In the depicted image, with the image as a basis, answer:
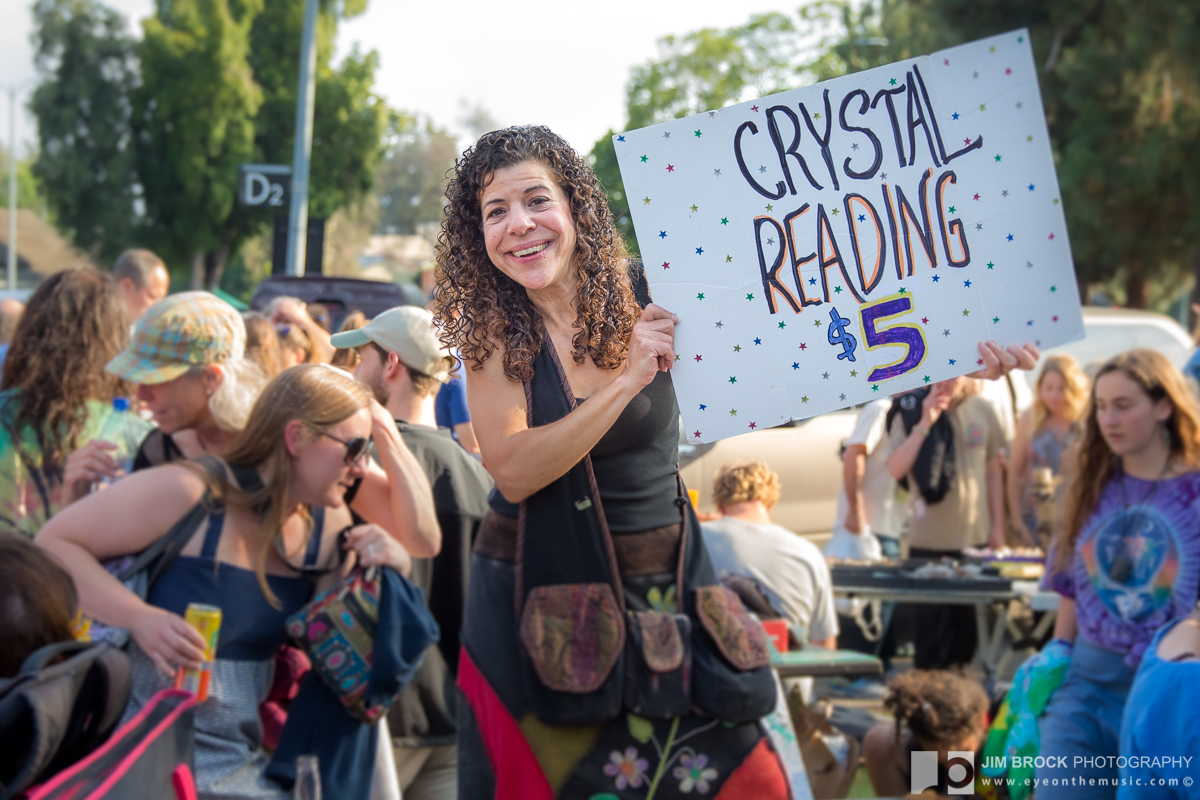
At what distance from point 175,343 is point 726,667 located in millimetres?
1908

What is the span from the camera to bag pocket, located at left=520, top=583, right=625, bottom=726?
193 centimetres

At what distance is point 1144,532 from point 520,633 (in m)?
2.20

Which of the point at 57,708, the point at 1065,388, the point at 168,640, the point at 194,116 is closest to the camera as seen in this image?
the point at 57,708

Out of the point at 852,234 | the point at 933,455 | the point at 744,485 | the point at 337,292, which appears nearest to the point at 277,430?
the point at 852,234

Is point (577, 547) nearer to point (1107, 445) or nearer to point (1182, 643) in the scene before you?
point (1182, 643)

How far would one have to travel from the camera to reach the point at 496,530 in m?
2.10

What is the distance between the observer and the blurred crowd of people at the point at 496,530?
1.98 m

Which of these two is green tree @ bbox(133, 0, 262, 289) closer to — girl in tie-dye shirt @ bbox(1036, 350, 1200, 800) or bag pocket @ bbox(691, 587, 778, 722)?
girl in tie-dye shirt @ bbox(1036, 350, 1200, 800)

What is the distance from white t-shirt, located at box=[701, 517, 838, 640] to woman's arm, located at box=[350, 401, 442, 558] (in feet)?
5.87

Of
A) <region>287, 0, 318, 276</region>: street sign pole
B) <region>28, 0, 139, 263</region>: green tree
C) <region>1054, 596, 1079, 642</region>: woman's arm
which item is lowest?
<region>1054, 596, 1079, 642</region>: woman's arm

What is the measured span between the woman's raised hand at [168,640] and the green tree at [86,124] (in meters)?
28.1

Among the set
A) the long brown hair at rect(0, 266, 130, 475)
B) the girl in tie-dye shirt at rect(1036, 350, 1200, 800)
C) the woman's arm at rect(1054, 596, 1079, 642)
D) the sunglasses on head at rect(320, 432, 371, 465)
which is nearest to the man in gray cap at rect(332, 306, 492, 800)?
the sunglasses on head at rect(320, 432, 371, 465)

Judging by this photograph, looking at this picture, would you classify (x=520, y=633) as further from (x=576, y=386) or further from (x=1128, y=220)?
(x=1128, y=220)

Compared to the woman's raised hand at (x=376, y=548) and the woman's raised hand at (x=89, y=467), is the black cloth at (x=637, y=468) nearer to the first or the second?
the woman's raised hand at (x=376, y=548)
